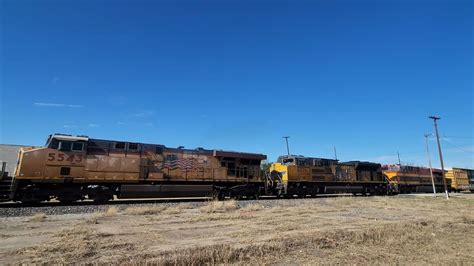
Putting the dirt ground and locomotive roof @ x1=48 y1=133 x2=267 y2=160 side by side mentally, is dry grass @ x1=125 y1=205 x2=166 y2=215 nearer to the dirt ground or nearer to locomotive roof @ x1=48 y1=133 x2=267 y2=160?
the dirt ground

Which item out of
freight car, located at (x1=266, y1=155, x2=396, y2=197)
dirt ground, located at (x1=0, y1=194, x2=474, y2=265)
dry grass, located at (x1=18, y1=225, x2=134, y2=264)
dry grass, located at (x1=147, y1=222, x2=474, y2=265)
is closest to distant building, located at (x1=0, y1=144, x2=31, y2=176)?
freight car, located at (x1=266, y1=155, x2=396, y2=197)

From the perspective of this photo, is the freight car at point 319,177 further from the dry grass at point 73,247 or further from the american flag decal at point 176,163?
the dry grass at point 73,247

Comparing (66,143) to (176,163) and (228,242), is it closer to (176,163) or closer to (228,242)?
(176,163)

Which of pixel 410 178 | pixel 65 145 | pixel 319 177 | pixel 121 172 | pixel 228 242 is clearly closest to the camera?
pixel 228 242

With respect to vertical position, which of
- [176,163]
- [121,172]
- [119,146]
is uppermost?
[119,146]

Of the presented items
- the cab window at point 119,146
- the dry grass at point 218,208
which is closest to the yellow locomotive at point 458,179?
the dry grass at point 218,208

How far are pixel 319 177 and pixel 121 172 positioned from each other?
17.4 metres

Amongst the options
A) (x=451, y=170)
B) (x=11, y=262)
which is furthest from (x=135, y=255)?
(x=451, y=170)

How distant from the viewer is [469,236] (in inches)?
361

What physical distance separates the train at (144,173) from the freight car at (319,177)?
85 millimetres

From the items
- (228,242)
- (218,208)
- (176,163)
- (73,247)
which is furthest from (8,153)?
(228,242)

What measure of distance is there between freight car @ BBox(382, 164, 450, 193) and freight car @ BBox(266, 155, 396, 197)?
4670mm

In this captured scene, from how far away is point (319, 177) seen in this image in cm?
2873

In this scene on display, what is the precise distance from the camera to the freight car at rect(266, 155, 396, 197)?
26562mm
